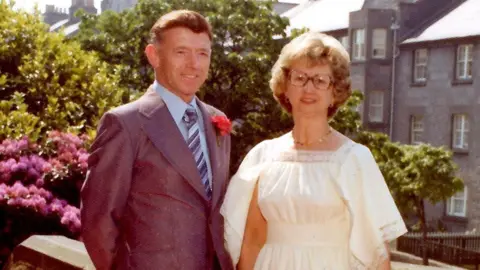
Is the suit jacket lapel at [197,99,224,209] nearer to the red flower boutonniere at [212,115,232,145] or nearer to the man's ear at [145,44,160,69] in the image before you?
the red flower boutonniere at [212,115,232,145]

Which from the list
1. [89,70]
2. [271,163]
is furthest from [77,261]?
[89,70]

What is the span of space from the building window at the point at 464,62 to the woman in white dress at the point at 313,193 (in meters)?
30.2

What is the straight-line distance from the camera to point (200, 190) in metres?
3.72

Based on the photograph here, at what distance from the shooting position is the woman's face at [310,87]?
3.98 meters

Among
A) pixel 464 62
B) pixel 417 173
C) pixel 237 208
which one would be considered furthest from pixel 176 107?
pixel 464 62

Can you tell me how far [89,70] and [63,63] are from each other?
1.03 ft

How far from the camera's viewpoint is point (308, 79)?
4.00 m

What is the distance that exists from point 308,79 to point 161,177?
3.07 ft

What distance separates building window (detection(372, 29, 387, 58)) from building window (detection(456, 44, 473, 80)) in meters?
4.42

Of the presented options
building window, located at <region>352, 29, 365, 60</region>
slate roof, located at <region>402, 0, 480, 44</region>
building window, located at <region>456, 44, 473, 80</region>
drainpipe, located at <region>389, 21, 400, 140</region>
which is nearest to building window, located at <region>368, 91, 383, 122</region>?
drainpipe, located at <region>389, 21, 400, 140</region>

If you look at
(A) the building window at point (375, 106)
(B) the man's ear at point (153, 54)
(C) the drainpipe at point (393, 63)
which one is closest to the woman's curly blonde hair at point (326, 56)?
(B) the man's ear at point (153, 54)

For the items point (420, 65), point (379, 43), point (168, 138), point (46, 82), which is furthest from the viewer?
point (379, 43)

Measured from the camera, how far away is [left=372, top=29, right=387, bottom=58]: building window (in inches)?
1453

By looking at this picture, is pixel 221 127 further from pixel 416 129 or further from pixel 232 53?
pixel 416 129
